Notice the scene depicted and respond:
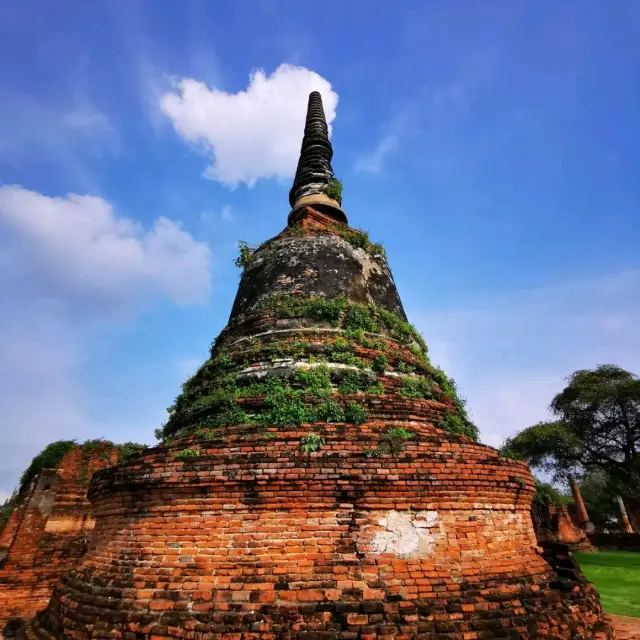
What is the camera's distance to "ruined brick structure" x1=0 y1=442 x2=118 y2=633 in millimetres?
8094

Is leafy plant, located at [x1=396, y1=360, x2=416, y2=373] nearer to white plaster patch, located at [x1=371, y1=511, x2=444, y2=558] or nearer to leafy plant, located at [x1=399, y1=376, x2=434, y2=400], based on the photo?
leafy plant, located at [x1=399, y1=376, x2=434, y2=400]

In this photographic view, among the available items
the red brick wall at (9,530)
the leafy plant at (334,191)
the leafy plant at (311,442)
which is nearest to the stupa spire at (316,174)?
the leafy plant at (334,191)

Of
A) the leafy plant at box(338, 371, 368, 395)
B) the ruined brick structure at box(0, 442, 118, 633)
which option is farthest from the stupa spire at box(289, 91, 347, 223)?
the ruined brick structure at box(0, 442, 118, 633)

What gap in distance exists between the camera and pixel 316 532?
4.13m

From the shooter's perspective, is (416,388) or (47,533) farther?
(47,533)

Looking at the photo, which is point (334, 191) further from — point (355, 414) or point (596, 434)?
point (596, 434)

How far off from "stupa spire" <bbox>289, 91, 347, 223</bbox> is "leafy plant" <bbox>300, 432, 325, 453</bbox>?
6511 mm

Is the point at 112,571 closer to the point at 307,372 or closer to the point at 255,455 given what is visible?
the point at 255,455

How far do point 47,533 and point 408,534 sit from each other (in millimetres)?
8336

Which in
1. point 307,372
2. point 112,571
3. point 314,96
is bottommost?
point 112,571

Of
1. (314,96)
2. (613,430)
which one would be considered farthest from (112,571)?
(613,430)

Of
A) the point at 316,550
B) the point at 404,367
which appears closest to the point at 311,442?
the point at 316,550

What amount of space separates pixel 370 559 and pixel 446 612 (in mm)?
726

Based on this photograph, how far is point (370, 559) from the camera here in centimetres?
400
